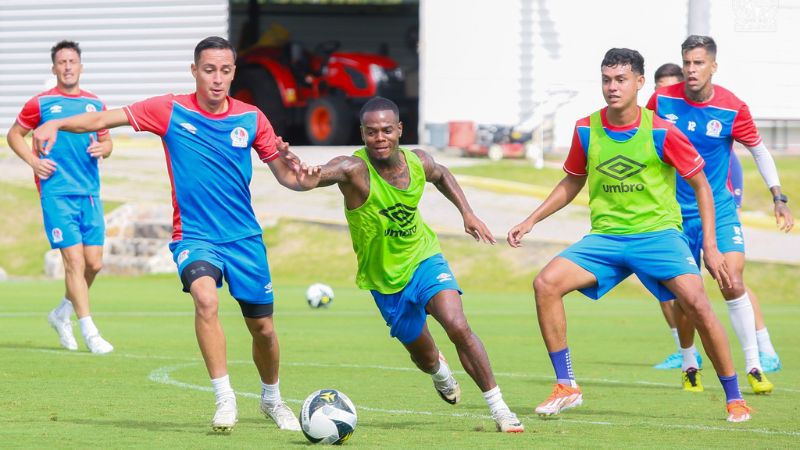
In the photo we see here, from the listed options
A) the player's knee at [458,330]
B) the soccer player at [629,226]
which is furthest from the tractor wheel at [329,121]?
the player's knee at [458,330]

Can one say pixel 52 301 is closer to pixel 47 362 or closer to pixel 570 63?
pixel 47 362

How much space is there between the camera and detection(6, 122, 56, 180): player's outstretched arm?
386 inches

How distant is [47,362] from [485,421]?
4.49 metres

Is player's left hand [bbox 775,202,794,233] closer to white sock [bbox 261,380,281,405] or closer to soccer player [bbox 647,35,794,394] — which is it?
soccer player [bbox 647,35,794,394]

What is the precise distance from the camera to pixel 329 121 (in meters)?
32.1

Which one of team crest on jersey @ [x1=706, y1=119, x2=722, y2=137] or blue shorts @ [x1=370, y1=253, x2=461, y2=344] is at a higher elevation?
team crest on jersey @ [x1=706, y1=119, x2=722, y2=137]

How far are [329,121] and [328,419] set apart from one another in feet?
80.4

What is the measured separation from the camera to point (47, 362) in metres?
11.9

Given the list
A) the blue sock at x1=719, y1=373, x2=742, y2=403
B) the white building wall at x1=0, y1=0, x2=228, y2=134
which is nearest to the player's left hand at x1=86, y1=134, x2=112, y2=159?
the blue sock at x1=719, y1=373, x2=742, y2=403

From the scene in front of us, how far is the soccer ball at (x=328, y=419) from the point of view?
7.85 metres

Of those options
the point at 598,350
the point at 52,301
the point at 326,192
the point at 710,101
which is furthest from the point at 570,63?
the point at 710,101

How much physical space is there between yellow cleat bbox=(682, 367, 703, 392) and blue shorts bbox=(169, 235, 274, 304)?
12.6 feet

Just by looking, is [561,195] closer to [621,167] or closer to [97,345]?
[621,167]

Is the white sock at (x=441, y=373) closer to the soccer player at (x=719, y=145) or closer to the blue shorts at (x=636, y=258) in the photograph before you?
the blue shorts at (x=636, y=258)
